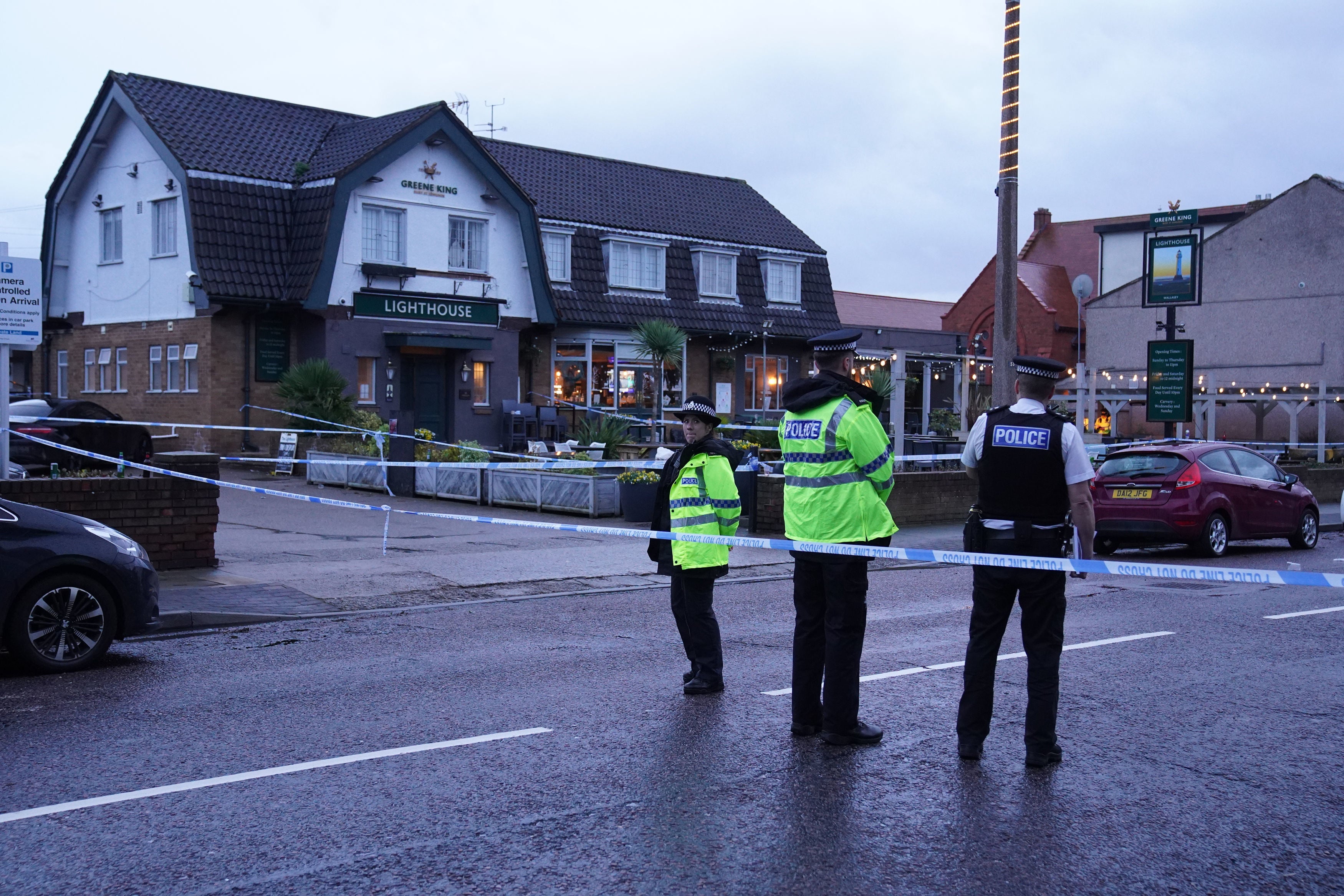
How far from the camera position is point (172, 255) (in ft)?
93.6

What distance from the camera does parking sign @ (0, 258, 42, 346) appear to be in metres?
11.6

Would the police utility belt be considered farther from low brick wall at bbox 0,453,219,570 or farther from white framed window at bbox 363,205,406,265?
white framed window at bbox 363,205,406,265

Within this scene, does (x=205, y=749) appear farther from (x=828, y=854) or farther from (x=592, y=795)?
(x=828, y=854)

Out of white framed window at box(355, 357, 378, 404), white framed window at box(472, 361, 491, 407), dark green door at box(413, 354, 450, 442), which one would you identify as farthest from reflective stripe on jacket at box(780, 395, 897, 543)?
white framed window at box(472, 361, 491, 407)

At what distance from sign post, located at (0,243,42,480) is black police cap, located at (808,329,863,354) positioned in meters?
8.31

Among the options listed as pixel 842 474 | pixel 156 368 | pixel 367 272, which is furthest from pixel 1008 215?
pixel 156 368

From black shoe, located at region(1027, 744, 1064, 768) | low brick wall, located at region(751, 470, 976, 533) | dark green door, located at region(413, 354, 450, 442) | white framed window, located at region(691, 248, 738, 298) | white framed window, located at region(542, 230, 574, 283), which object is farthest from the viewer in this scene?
white framed window, located at region(691, 248, 738, 298)

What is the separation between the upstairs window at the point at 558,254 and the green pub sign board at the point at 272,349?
289 inches

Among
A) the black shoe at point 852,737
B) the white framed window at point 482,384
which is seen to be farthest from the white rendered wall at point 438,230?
the black shoe at point 852,737

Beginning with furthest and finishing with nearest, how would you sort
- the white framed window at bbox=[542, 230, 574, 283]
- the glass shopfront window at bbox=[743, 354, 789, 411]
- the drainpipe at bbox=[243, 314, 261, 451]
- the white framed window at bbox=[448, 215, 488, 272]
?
the glass shopfront window at bbox=[743, 354, 789, 411], the white framed window at bbox=[542, 230, 574, 283], the white framed window at bbox=[448, 215, 488, 272], the drainpipe at bbox=[243, 314, 261, 451]

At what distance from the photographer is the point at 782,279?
1503 inches

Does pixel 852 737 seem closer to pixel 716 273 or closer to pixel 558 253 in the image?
pixel 558 253

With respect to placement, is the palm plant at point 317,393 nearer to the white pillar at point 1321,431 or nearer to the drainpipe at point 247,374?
the drainpipe at point 247,374

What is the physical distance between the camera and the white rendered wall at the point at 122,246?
1129 inches
